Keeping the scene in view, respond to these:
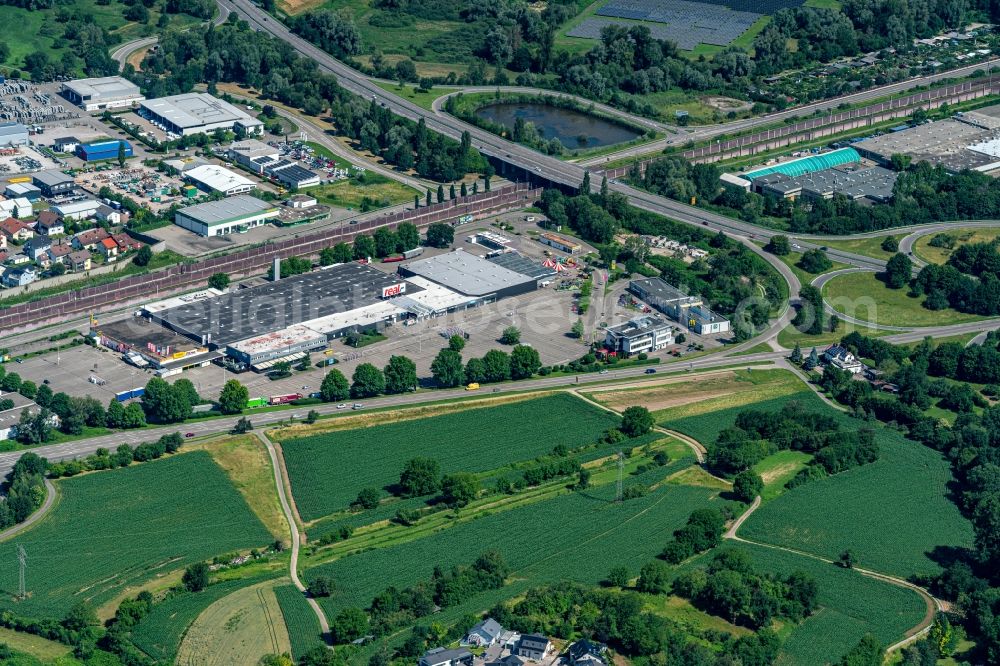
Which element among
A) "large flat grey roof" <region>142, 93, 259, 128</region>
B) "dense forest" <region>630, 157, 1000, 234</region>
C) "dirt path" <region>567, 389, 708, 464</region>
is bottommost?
"dirt path" <region>567, 389, 708, 464</region>

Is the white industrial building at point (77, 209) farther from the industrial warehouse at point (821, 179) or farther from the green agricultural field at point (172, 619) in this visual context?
the green agricultural field at point (172, 619)

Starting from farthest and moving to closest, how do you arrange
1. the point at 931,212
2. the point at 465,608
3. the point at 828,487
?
the point at 931,212, the point at 828,487, the point at 465,608

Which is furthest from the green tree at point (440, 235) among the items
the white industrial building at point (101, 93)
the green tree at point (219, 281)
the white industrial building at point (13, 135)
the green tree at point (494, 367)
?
the white industrial building at point (101, 93)

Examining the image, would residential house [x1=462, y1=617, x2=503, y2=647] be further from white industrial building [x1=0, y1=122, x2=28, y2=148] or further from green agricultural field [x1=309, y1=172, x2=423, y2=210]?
white industrial building [x1=0, y1=122, x2=28, y2=148]

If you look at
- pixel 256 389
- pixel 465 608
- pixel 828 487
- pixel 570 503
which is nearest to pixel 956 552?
pixel 828 487

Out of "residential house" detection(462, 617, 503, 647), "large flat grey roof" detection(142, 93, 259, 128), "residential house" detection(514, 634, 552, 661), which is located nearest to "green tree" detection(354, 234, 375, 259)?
"large flat grey roof" detection(142, 93, 259, 128)

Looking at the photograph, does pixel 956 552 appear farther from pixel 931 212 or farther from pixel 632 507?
pixel 931 212
